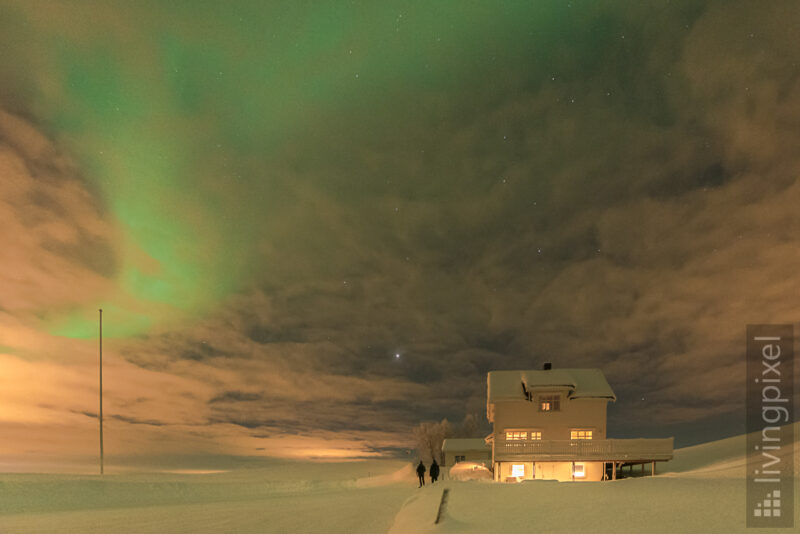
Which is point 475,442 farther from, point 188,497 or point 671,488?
point 671,488

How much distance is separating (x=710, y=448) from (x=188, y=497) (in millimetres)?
59361

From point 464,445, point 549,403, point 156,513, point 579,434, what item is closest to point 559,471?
point 579,434

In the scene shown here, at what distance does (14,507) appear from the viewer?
26562mm

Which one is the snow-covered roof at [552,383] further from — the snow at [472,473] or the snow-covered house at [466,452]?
the snow-covered house at [466,452]

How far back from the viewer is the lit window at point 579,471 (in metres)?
33.0

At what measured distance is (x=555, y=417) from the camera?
3622cm

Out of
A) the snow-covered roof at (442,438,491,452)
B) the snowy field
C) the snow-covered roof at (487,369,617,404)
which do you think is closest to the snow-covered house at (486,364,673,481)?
the snow-covered roof at (487,369,617,404)

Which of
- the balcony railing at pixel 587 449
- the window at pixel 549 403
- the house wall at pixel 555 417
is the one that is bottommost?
the balcony railing at pixel 587 449

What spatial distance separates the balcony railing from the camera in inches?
1252

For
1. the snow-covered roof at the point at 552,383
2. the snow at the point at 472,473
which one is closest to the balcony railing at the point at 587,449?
the snow at the point at 472,473

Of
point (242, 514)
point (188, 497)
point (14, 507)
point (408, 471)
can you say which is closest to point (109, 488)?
point (188, 497)

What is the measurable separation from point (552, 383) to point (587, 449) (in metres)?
5.39

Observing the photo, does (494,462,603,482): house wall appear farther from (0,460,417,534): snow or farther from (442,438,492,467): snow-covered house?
(442,438,492,467): snow-covered house

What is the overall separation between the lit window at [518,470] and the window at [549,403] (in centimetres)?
467
